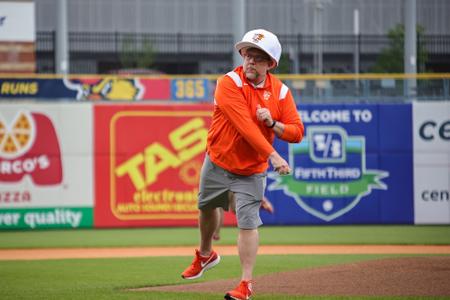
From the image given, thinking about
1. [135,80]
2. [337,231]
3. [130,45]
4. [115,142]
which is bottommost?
[337,231]

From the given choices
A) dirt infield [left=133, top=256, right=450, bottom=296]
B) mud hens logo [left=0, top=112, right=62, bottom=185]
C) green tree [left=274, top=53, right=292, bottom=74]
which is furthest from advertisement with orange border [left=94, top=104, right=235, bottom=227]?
green tree [left=274, top=53, right=292, bottom=74]

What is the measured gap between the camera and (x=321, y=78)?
57.9 feet

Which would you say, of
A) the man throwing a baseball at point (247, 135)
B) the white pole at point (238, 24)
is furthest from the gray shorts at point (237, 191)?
the white pole at point (238, 24)

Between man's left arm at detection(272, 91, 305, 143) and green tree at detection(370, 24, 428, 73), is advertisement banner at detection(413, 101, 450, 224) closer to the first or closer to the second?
man's left arm at detection(272, 91, 305, 143)

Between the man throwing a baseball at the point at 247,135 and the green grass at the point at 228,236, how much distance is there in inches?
259

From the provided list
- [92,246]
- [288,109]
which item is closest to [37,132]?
[92,246]

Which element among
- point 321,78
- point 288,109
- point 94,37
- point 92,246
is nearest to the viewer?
point 288,109

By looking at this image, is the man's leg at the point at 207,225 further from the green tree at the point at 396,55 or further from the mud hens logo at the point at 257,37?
the green tree at the point at 396,55

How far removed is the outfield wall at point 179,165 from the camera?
16.8 m

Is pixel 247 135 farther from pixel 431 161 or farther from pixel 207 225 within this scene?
pixel 431 161

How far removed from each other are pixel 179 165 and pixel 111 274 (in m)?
7.21

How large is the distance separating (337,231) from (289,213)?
46.5 inches

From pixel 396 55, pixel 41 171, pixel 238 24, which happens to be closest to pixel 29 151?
pixel 41 171

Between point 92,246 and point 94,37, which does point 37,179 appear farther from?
point 94,37
